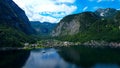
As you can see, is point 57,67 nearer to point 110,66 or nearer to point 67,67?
point 67,67

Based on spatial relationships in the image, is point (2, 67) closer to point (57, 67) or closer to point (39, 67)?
point (39, 67)

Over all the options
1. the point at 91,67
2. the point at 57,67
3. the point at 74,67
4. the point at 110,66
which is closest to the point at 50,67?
the point at 57,67

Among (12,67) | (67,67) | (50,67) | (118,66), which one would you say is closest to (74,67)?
(67,67)

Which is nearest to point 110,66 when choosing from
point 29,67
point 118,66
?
point 118,66

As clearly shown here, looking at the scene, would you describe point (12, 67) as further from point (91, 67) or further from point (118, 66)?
point (118, 66)

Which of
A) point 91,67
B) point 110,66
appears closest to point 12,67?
point 91,67

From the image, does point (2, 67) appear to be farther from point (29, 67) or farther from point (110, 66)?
point (110, 66)
